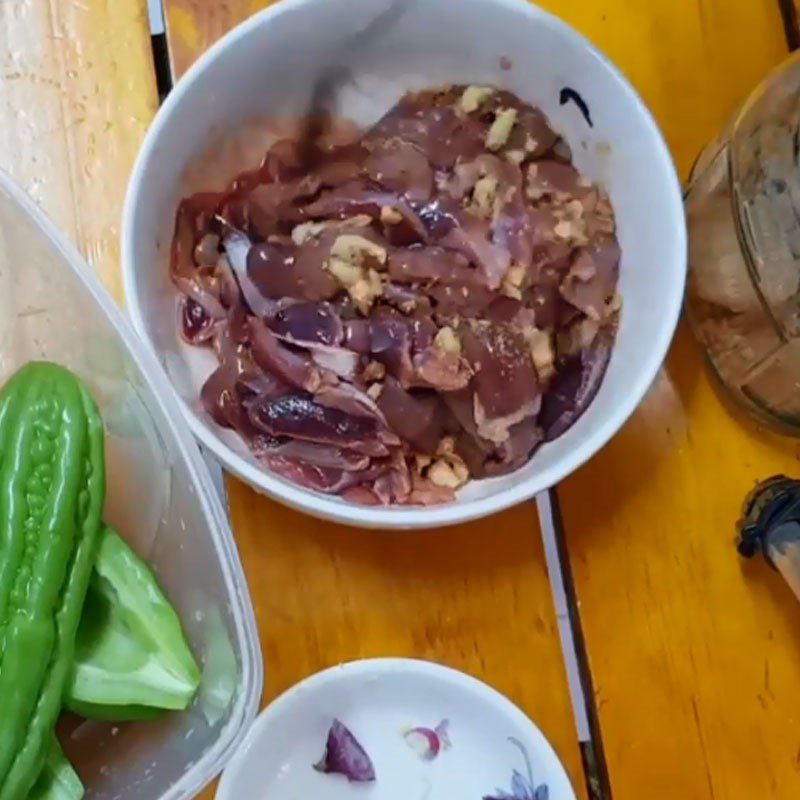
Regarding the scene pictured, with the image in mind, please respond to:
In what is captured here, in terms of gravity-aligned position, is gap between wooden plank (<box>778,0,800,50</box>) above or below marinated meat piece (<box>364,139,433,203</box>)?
above

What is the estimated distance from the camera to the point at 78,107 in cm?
73

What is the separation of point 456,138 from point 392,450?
0.17 meters

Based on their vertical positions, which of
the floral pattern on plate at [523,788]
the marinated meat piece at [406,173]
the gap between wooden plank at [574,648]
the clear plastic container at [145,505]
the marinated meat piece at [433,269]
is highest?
the marinated meat piece at [406,173]

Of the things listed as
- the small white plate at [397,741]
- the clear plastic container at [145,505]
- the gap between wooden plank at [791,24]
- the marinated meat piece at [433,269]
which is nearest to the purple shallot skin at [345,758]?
the small white plate at [397,741]

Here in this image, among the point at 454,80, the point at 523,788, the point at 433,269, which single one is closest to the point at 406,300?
the point at 433,269

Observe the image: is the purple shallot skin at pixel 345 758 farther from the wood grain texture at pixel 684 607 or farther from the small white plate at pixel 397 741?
the wood grain texture at pixel 684 607

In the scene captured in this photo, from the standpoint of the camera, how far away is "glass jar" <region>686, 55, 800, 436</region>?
69 centimetres

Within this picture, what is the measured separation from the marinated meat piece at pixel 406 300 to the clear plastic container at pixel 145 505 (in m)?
0.06

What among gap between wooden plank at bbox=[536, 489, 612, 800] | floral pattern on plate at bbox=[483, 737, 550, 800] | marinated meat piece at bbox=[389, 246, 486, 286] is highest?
marinated meat piece at bbox=[389, 246, 486, 286]

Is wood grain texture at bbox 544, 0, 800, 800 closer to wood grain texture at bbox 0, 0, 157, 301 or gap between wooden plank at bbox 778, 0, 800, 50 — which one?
gap between wooden plank at bbox 778, 0, 800, 50

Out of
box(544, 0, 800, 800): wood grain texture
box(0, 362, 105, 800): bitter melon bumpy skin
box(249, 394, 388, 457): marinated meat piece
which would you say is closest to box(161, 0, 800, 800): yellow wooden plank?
box(544, 0, 800, 800): wood grain texture

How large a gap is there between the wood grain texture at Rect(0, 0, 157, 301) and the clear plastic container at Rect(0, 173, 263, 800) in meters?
0.06

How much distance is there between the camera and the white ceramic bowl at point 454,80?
667 mm

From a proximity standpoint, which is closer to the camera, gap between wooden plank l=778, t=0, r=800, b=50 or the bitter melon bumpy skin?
the bitter melon bumpy skin
